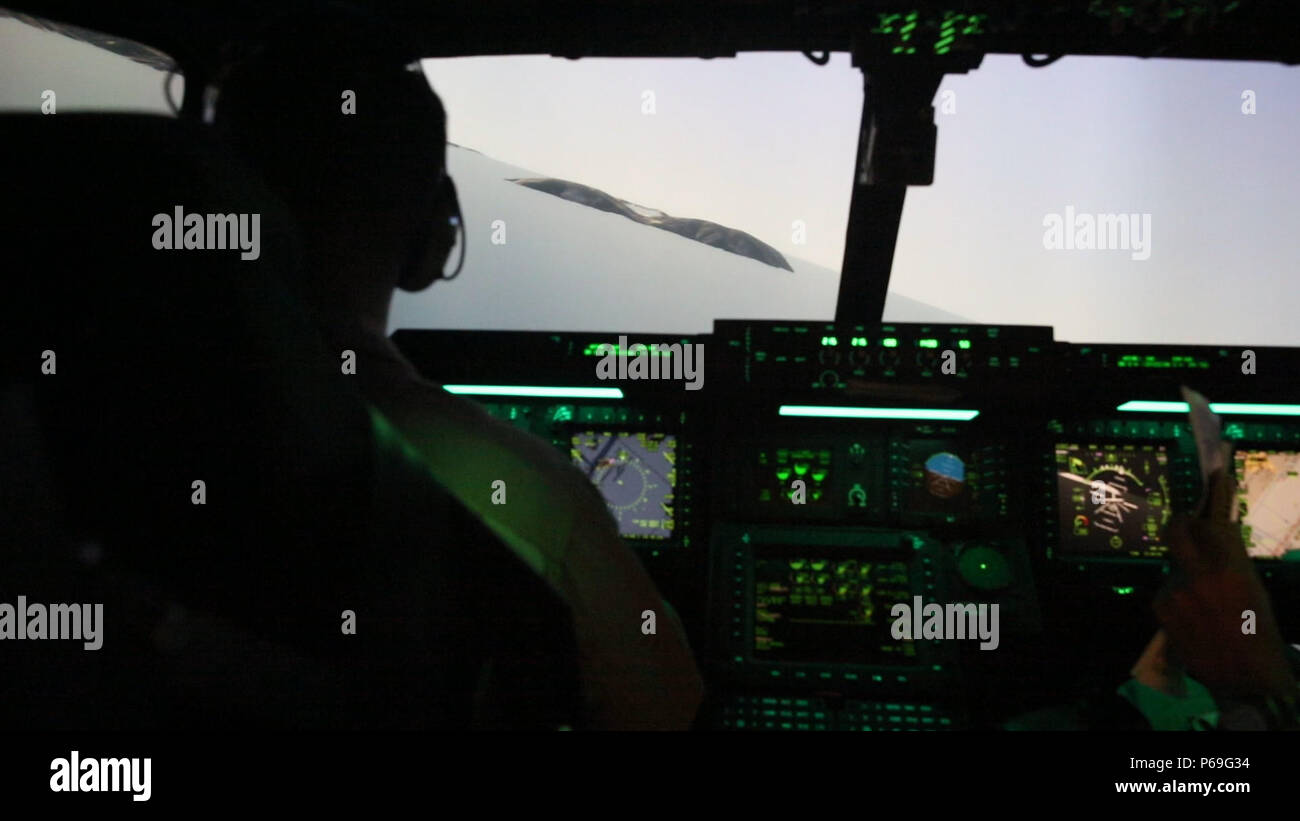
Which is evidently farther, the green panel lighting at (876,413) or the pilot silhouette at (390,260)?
the green panel lighting at (876,413)

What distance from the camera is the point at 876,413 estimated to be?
4.81 feet

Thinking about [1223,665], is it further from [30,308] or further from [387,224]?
[30,308]

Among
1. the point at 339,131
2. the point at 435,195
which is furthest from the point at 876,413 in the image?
the point at 339,131

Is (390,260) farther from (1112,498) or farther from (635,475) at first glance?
(1112,498)

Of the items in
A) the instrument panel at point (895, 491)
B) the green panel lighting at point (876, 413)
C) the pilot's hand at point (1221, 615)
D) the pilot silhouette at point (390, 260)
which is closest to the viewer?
the pilot silhouette at point (390, 260)

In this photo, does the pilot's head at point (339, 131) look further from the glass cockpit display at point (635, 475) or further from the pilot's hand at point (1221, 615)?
the pilot's hand at point (1221, 615)

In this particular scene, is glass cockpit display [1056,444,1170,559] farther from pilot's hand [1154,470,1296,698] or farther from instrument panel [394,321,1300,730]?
pilot's hand [1154,470,1296,698]

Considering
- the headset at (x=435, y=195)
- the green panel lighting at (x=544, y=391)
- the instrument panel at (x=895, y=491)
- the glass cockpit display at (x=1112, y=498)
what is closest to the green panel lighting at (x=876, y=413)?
the instrument panel at (x=895, y=491)

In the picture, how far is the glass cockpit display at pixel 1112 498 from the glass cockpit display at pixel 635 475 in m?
0.91

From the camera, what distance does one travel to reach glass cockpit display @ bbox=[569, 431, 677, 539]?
5.02 feet

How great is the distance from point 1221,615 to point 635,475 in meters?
1.07

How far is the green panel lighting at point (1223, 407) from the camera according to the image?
4.51ft

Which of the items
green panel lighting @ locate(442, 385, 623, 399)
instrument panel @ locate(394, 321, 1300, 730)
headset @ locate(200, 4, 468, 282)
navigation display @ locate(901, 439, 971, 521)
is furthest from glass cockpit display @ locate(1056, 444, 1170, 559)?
headset @ locate(200, 4, 468, 282)
